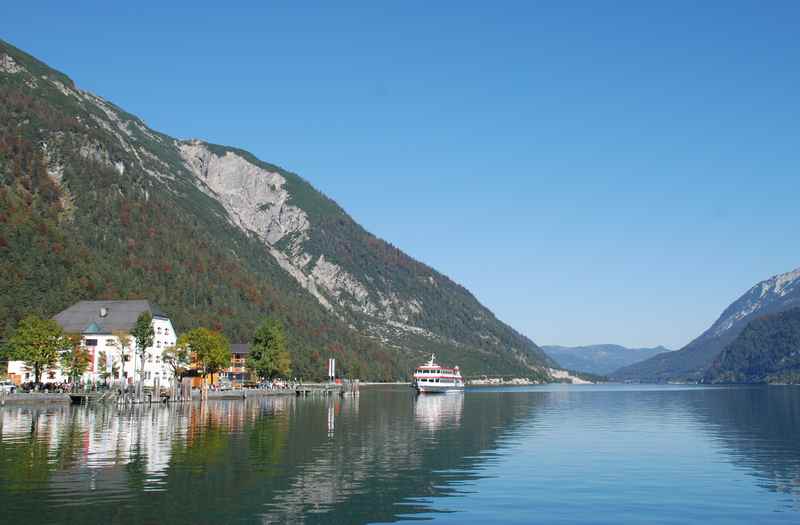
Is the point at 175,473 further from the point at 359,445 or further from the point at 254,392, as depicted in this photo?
the point at 254,392

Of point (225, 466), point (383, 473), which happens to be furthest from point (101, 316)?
point (383, 473)

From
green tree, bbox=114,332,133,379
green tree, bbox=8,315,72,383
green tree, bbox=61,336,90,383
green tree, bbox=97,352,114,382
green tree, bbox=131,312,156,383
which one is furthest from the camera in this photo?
green tree, bbox=97,352,114,382

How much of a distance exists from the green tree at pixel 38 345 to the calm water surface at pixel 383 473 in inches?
2105

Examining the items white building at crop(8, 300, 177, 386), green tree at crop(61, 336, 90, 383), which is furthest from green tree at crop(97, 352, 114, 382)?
green tree at crop(61, 336, 90, 383)

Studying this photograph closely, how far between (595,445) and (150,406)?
78.9 metres

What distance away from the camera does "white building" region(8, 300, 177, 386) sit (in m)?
167

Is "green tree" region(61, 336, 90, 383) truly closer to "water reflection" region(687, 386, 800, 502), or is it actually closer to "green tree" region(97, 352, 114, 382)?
"green tree" region(97, 352, 114, 382)

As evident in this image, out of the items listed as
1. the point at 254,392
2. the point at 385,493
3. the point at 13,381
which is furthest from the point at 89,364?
the point at 385,493

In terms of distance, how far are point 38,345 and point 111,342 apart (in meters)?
28.9

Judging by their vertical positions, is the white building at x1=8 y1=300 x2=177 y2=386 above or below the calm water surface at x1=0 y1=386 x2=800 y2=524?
above

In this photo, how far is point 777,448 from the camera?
76.5 m

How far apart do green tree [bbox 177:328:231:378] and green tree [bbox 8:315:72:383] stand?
31.0 metres

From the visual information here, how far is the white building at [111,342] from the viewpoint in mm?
166875

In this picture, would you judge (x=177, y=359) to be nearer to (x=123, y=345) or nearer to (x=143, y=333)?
(x=123, y=345)
